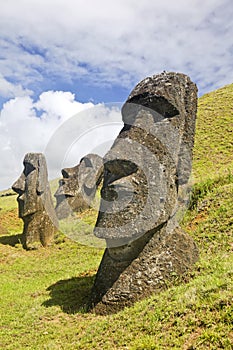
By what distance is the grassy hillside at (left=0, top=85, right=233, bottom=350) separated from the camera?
4754 millimetres

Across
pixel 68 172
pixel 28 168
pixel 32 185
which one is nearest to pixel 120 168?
pixel 32 185

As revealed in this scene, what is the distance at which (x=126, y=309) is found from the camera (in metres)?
6.37

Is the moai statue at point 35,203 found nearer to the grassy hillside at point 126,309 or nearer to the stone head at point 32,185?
the stone head at point 32,185

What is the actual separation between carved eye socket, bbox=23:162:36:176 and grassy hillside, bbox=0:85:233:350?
391 cm

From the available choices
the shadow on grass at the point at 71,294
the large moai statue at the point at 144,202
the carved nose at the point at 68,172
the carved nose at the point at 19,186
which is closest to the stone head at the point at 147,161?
the large moai statue at the point at 144,202

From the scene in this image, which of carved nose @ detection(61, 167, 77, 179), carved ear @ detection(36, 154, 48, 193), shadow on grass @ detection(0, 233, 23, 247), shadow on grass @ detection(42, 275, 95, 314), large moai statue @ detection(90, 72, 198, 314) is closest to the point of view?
large moai statue @ detection(90, 72, 198, 314)

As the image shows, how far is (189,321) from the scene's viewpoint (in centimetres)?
481

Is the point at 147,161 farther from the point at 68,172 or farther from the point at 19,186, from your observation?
the point at 68,172

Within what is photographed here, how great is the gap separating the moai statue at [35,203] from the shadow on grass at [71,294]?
21.5 feet

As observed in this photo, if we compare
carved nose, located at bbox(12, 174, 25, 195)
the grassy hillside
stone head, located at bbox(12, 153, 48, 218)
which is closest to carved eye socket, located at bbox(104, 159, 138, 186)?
the grassy hillside

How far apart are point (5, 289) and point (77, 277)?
7.14ft

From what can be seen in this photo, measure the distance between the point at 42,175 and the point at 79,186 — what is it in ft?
19.6

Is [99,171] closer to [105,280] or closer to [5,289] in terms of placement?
[5,289]

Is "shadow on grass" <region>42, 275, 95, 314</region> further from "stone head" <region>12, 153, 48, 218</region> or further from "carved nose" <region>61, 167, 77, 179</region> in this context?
"carved nose" <region>61, 167, 77, 179</region>
